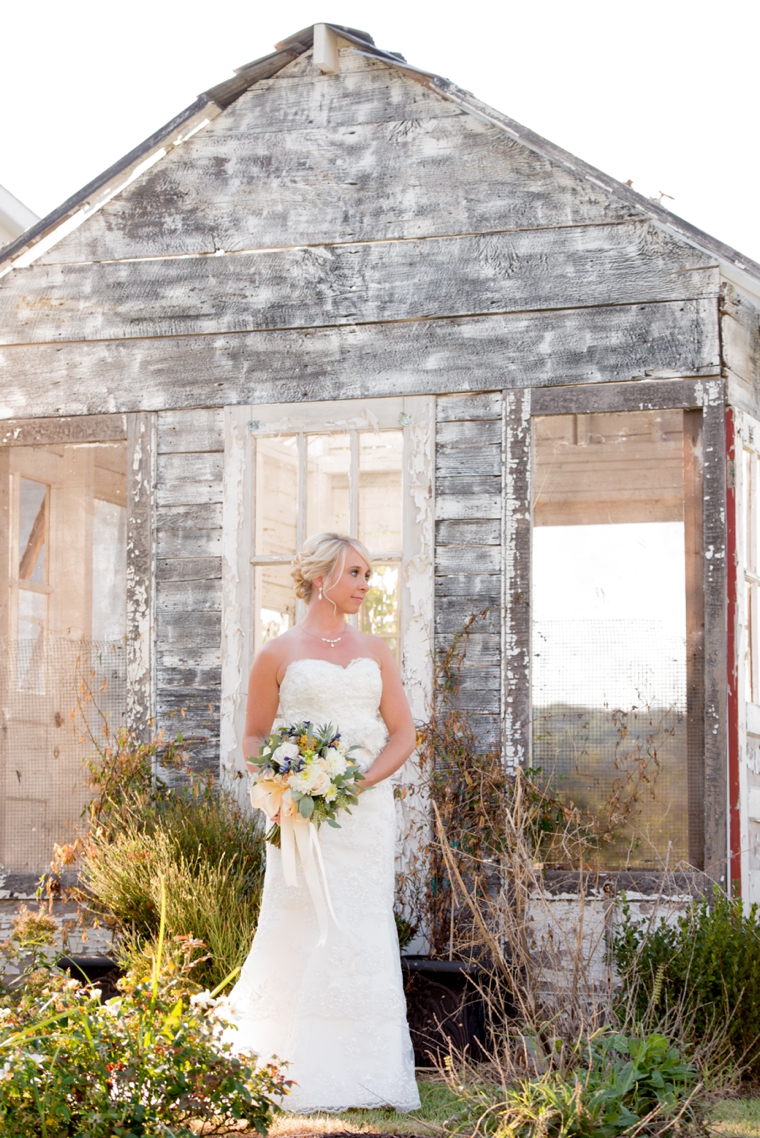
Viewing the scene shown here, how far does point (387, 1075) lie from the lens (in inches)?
178

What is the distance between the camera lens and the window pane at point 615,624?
19.6 ft

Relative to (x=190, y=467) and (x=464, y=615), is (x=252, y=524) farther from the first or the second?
(x=464, y=615)

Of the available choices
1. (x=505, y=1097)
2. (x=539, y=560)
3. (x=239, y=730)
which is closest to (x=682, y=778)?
(x=539, y=560)

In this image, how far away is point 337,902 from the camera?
4672 mm

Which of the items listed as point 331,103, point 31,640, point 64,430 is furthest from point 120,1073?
point 331,103

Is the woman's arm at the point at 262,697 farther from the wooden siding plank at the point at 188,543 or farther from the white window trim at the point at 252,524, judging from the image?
the wooden siding plank at the point at 188,543

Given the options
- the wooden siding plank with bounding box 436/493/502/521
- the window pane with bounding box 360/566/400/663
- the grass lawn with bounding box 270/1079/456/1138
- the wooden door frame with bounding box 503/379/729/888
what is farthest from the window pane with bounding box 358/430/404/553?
the grass lawn with bounding box 270/1079/456/1138

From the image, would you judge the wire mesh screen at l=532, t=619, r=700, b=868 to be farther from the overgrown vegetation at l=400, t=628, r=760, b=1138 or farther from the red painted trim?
the red painted trim

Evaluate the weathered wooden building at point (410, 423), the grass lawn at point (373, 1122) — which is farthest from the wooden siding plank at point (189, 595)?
the grass lawn at point (373, 1122)

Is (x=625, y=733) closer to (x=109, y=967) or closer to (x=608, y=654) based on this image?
(x=608, y=654)

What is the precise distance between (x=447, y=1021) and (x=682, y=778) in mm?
1613

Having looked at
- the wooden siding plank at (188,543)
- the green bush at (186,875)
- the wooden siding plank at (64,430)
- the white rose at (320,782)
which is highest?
the wooden siding plank at (64,430)

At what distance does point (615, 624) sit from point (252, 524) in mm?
1843

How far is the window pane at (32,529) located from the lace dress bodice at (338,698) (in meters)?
2.66
